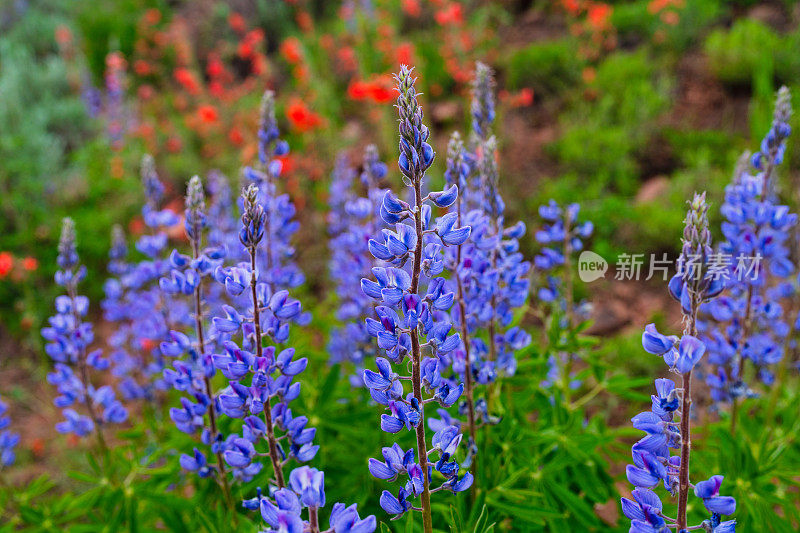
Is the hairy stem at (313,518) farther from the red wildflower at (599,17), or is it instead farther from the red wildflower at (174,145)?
the red wildflower at (174,145)

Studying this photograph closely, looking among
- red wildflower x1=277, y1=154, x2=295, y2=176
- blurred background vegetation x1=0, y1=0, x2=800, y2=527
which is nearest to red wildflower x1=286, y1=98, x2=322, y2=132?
blurred background vegetation x1=0, y1=0, x2=800, y2=527

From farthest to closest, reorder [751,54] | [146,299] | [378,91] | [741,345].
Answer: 1. [751,54]
2. [378,91]
3. [146,299]
4. [741,345]

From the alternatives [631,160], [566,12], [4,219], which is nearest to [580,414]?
[631,160]

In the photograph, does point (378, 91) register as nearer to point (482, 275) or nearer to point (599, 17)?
point (599, 17)

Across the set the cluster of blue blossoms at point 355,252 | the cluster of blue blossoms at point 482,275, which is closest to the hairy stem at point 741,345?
the cluster of blue blossoms at point 482,275

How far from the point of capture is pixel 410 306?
1.49 meters

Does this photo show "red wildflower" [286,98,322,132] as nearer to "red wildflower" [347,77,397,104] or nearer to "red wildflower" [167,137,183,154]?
"red wildflower" [347,77,397,104]

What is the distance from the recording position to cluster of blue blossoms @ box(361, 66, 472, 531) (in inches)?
58.7

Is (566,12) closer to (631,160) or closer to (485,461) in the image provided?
(631,160)

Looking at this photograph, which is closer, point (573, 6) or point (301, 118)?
point (301, 118)

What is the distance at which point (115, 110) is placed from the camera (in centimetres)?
A: 721

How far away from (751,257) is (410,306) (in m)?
1.76

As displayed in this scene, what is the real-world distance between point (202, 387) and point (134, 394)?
1.47 meters

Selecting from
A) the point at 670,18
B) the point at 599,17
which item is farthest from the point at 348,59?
the point at 670,18
